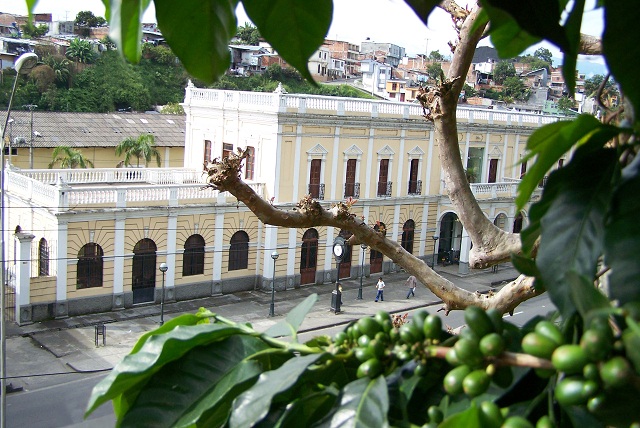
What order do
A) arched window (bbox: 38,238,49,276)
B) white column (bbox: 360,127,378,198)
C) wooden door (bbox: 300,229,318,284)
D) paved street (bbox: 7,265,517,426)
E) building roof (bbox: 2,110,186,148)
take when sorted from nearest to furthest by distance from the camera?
paved street (bbox: 7,265,517,426) < arched window (bbox: 38,238,49,276) < wooden door (bbox: 300,229,318,284) < white column (bbox: 360,127,378,198) < building roof (bbox: 2,110,186,148)

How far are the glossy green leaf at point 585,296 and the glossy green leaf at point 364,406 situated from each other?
8.0 inches

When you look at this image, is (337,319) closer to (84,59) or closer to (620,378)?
(620,378)

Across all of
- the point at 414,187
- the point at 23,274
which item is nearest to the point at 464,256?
the point at 414,187

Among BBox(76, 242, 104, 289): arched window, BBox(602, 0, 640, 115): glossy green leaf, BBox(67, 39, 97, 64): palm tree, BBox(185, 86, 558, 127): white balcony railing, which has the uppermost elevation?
BBox(67, 39, 97, 64): palm tree

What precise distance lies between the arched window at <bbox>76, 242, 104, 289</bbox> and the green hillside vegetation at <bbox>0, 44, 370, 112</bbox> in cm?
1535

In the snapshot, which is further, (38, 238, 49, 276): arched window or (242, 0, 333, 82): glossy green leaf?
(38, 238, 49, 276): arched window

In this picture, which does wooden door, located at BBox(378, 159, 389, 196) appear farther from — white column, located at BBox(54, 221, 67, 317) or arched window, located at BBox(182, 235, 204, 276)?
white column, located at BBox(54, 221, 67, 317)

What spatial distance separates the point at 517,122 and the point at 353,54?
34.8 metres

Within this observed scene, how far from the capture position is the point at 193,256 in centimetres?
1468

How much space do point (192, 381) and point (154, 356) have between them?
5 centimetres

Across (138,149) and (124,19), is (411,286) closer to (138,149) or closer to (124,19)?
(138,149)

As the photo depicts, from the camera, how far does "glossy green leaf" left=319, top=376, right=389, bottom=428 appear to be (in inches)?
25.4

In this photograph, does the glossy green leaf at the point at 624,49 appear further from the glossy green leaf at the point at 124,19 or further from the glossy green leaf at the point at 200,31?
the glossy green leaf at the point at 124,19

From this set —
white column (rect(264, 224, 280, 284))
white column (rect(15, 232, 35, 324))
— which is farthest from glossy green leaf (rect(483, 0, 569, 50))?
white column (rect(264, 224, 280, 284))
